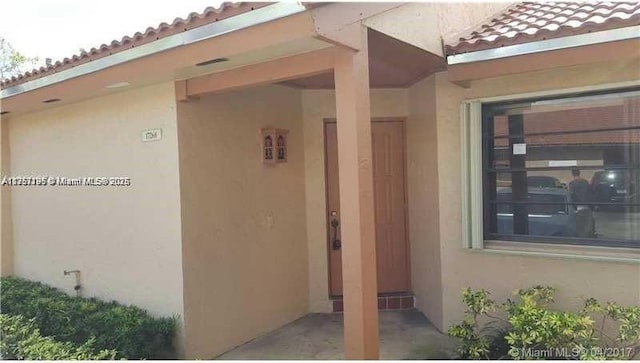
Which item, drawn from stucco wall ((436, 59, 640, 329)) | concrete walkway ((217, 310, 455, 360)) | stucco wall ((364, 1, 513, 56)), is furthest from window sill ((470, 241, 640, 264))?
stucco wall ((364, 1, 513, 56))

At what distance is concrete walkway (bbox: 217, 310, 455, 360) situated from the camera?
530 cm

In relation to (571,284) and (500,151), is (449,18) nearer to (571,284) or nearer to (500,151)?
(500,151)

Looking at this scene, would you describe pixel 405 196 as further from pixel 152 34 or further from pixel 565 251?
pixel 152 34

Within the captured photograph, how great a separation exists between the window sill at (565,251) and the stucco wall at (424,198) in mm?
781

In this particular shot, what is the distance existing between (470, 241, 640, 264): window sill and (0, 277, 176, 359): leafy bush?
390 centimetres

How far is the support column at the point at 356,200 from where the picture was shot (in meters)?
3.58

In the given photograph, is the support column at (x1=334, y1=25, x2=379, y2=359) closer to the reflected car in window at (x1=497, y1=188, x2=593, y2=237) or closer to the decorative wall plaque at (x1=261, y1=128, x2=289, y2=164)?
the reflected car in window at (x1=497, y1=188, x2=593, y2=237)

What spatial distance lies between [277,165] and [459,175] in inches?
100

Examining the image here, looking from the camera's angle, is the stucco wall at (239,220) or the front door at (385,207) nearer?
the stucco wall at (239,220)

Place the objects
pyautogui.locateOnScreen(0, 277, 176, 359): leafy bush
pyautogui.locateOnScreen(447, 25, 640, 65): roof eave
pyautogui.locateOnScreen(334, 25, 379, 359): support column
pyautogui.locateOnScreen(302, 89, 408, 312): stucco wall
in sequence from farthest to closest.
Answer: pyautogui.locateOnScreen(302, 89, 408, 312): stucco wall → pyautogui.locateOnScreen(0, 277, 176, 359): leafy bush → pyautogui.locateOnScreen(447, 25, 640, 65): roof eave → pyautogui.locateOnScreen(334, 25, 379, 359): support column

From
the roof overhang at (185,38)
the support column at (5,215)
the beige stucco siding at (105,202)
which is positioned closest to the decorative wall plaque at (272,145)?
the beige stucco siding at (105,202)

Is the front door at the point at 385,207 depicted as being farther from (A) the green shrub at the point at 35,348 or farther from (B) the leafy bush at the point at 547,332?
(A) the green shrub at the point at 35,348

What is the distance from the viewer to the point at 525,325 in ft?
14.3

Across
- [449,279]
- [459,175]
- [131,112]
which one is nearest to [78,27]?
[131,112]
